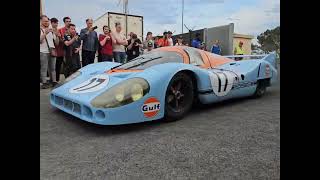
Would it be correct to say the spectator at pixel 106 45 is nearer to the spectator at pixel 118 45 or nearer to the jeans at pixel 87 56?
the spectator at pixel 118 45

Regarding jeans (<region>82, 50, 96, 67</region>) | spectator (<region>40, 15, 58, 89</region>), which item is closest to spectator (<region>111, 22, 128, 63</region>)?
jeans (<region>82, 50, 96, 67</region>)

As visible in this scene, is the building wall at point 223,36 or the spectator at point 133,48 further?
the building wall at point 223,36

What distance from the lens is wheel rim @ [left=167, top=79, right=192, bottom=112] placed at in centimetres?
353

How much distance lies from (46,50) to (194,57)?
9.88ft

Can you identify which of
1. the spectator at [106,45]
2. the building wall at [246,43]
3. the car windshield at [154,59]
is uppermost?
the building wall at [246,43]

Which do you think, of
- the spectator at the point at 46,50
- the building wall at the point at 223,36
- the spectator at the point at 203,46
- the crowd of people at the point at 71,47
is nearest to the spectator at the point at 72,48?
the crowd of people at the point at 71,47

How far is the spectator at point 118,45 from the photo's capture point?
720 centimetres

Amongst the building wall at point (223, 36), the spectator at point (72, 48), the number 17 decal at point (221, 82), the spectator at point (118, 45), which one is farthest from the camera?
the building wall at point (223, 36)

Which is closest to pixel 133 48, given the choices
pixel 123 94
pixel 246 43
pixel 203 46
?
pixel 203 46

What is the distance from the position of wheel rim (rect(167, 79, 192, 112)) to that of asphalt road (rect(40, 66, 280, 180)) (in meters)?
0.17

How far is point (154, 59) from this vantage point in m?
4.23

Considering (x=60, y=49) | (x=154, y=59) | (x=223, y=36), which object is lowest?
(x=154, y=59)

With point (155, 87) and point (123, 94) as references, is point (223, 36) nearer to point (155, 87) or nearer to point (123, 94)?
point (155, 87)
